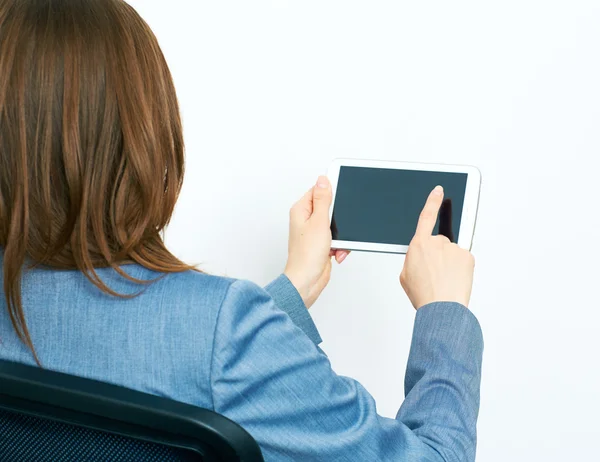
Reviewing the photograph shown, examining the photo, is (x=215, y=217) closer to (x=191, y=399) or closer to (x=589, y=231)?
(x=589, y=231)

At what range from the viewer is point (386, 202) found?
35.3 inches

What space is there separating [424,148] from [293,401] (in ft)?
1.82

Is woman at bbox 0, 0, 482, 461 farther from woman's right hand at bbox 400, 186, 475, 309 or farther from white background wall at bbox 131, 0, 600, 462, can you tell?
white background wall at bbox 131, 0, 600, 462

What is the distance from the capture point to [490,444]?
1.10m

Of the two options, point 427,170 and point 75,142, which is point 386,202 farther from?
point 75,142

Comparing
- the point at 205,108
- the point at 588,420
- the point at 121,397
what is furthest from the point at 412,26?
the point at 121,397

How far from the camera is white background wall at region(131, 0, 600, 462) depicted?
100 cm

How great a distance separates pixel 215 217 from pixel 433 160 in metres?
0.31

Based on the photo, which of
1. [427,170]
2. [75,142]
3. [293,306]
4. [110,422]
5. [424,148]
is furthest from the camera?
[424,148]

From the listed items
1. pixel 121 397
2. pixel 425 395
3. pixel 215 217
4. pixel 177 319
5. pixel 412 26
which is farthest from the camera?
pixel 215 217

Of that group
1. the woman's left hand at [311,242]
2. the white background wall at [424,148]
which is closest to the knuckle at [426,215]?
the woman's left hand at [311,242]

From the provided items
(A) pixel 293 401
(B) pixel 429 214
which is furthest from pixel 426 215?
(A) pixel 293 401

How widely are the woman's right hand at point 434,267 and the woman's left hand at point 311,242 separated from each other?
0.35 feet

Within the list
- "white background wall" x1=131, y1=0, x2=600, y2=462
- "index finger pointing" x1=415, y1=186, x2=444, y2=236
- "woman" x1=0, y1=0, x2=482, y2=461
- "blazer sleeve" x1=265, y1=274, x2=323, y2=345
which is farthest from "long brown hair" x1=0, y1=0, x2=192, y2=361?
"white background wall" x1=131, y1=0, x2=600, y2=462
